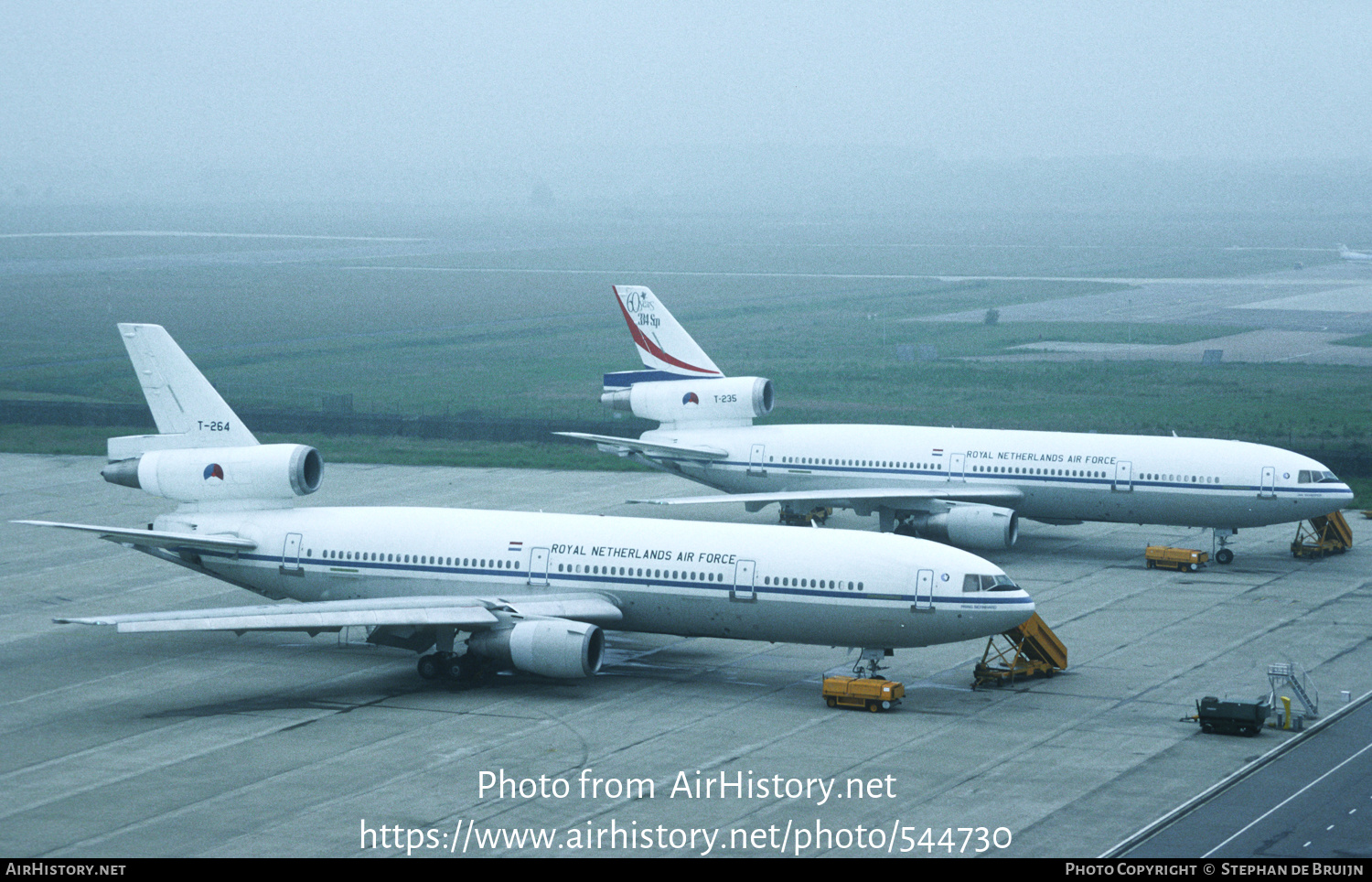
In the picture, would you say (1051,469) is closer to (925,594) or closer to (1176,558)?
(1176,558)

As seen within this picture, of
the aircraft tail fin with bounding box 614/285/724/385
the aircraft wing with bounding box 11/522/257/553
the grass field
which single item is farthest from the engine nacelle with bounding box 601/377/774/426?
the aircraft wing with bounding box 11/522/257/553

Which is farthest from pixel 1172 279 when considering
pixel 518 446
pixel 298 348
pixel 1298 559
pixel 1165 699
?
pixel 1165 699

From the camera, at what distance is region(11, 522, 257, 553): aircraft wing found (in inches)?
1673

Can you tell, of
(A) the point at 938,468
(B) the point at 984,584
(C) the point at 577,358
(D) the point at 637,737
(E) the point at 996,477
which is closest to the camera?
(D) the point at 637,737

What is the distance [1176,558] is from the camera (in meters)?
55.0

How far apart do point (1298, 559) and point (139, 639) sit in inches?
1526

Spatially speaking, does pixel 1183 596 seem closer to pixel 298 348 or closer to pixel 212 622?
pixel 212 622

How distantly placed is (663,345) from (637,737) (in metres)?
31.4

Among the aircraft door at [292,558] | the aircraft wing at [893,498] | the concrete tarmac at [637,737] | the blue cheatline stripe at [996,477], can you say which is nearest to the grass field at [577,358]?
the blue cheatline stripe at [996,477]

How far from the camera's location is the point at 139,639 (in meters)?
46.5

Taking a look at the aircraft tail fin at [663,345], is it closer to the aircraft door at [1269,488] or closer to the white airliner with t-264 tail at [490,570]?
the aircraft door at [1269,488]

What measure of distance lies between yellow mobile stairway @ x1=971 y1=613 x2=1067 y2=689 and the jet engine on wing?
1350 cm

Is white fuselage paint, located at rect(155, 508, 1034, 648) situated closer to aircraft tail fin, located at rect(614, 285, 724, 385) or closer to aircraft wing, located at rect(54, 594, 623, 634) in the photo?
aircraft wing, located at rect(54, 594, 623, 634)

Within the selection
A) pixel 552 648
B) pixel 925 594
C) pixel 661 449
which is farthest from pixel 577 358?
pixel 925 594
